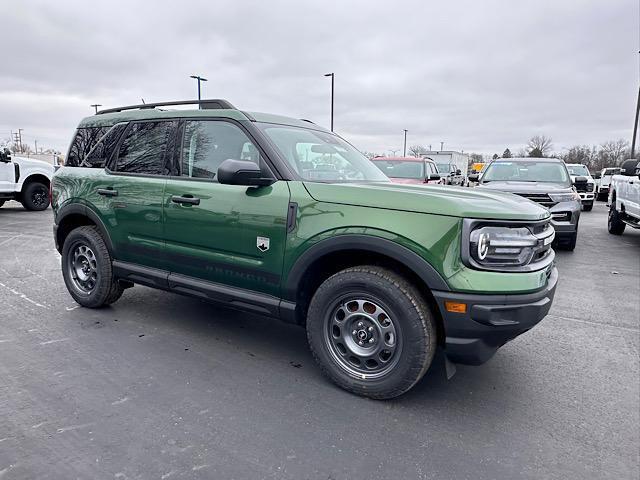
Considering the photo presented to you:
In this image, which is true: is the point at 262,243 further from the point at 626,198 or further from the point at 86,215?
the point at 626,198

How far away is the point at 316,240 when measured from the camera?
2.85 meters

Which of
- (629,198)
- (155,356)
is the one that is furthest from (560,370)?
(629,198)

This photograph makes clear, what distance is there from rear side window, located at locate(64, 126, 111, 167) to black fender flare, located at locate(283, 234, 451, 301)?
8.87 feet

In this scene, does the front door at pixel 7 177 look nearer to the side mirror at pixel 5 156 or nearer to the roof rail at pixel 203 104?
the side mirror at pixel 5 156

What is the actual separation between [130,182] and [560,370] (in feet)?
12.7

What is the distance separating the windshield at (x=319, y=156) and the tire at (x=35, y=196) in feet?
41.6

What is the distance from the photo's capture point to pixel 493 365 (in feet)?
11.1

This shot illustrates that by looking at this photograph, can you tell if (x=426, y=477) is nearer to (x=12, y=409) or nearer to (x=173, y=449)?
(x=173, y=449)

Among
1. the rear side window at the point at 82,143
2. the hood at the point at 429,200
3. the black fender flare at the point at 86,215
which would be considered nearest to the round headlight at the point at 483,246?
the hood at the point at 429,200

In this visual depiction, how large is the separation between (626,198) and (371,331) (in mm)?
9139

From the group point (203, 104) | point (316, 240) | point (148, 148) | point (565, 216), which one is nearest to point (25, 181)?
point (148, 148)

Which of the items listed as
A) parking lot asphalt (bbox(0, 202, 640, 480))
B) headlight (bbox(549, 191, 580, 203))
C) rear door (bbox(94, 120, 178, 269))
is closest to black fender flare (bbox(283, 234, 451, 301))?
parking lot asphalt (bbox(0, 202, 640, 480))

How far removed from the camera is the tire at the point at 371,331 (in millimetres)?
2596

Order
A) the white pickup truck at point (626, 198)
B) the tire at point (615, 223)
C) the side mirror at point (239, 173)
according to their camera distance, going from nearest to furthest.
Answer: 1. the side mirror at point (239, 173)
2. the white pickup truck at point (626, 198)
3. the tire at point (615, 223)
